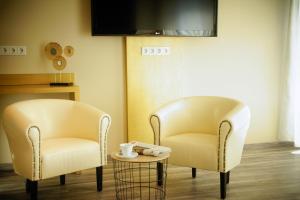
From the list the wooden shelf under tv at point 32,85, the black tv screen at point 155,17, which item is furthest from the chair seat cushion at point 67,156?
the black tv screen at point 155,17

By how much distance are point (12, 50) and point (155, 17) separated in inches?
60.1

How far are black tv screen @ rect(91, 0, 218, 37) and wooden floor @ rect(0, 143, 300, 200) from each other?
1469 mm

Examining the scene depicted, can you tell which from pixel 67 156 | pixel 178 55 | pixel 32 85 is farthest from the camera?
pixel 178 55

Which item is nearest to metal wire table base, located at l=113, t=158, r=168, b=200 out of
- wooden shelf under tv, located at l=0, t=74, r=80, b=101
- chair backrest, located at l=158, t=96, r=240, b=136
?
chair backrest, located at l=158, t=96, r=240, b=136

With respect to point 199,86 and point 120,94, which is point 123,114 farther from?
point 199,86

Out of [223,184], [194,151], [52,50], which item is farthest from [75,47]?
[223,184]

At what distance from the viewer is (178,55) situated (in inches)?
172

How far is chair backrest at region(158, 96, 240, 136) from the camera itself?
11.8 feet

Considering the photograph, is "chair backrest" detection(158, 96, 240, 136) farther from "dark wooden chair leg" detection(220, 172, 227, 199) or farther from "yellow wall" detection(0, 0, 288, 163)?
"yellow wall" detection(0, 0, 288, 163)

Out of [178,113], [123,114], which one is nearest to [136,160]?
[178,113]

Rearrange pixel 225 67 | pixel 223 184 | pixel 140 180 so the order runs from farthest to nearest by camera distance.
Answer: pixel 225 67
pixel 140 180
pixel 223 184

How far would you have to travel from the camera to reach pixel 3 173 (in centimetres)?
387

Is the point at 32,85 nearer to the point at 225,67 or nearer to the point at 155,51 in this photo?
the point at 155,51

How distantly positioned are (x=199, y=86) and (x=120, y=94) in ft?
3.14
